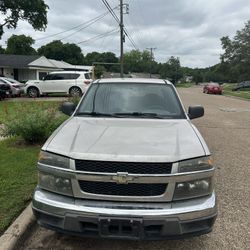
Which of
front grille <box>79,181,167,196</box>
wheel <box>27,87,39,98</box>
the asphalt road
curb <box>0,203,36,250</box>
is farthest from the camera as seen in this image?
wheel <box>27,87,39,98</box>

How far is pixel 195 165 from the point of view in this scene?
10.9 feet

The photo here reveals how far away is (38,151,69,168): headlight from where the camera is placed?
3.34m

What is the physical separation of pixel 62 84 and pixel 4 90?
393 centimetres

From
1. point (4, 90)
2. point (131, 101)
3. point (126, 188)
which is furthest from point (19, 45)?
point (126, 188)

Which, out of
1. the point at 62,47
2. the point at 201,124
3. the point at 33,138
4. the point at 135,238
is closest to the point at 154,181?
the point at 135,238

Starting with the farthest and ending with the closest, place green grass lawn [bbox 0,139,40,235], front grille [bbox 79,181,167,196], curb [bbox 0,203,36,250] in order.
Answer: green grass lawn [bbox 0,139,40,235] < curb [bbox 0,203,36,250] < front grille [bbox 79,181,167,196]

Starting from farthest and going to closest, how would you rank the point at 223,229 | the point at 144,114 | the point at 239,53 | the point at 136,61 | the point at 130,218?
1. the point at 136,61
2. the point at 239,53
3. the point at 144,114
4. the point at 223,229
5. the point at 130,218

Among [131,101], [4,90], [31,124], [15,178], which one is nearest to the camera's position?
[131,101]

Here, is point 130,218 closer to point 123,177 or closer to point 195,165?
point 123,177

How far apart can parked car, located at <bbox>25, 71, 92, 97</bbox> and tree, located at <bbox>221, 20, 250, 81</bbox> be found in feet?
147

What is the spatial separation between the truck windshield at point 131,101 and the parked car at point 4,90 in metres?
19.2

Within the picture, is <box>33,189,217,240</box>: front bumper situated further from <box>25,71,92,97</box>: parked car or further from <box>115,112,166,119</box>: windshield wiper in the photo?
<box>25,71,92,97</box>: parked car

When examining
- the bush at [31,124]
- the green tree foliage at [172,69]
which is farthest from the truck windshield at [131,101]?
the green tree foliage at [172,69]

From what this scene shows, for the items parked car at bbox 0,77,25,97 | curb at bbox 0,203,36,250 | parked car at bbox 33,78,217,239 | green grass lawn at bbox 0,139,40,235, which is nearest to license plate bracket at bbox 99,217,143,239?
parked car at bbox 33,78,217,239
